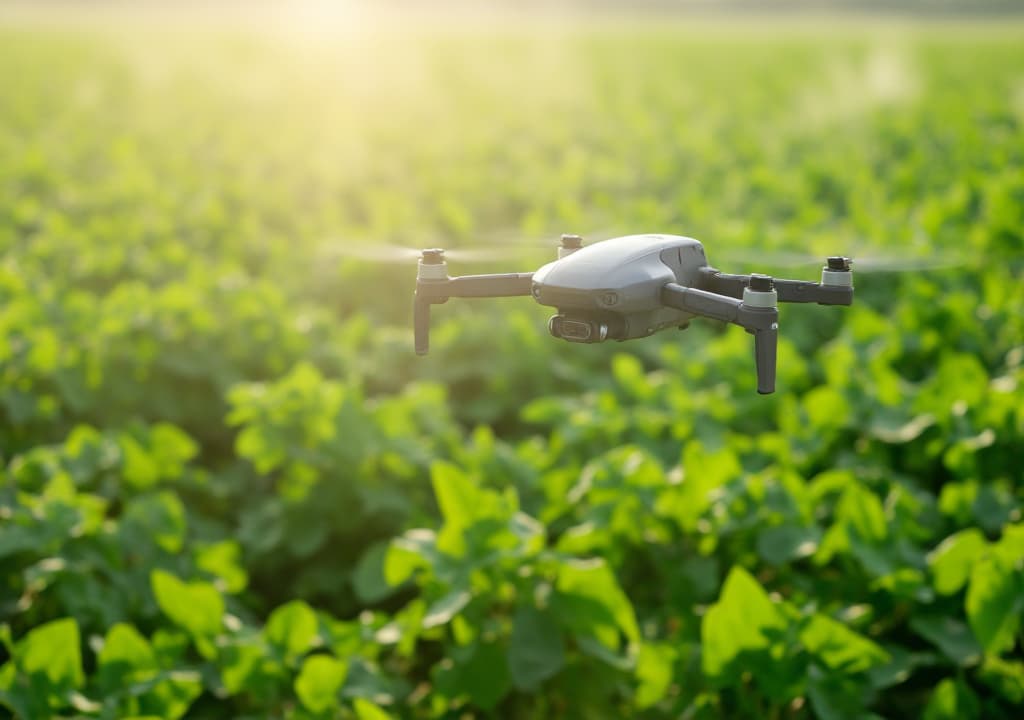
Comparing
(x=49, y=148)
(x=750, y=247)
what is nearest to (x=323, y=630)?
(x=750, y=247)

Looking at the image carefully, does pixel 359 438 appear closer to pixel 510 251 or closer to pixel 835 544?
pixel 835 544

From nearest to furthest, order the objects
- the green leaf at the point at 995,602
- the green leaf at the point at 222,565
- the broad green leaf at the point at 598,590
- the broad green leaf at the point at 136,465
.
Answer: the green leaf at the point at 995,602 < the broad green leaf at the point at 598,590 < the green leaf at the point at 222,565 < the broad green leaf at the point at 136,465

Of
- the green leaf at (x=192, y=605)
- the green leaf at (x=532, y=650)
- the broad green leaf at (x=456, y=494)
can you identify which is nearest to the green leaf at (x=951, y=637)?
the green leaf at (x=532, y=650)

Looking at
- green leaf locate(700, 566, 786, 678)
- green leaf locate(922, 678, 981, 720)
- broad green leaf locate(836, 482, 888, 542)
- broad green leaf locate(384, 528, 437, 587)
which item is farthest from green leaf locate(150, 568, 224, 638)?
green leaf locate(922, 678, 981, 720)

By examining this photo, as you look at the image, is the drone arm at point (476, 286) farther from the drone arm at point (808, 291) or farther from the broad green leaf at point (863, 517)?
the broad green leaf at point (863, 517)

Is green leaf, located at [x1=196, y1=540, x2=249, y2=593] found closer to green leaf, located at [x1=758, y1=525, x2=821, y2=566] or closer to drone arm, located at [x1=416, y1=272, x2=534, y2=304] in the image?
green leaf, located at [x1=758, y1=525, x2=821, y2=566]

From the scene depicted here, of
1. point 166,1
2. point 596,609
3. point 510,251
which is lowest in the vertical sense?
point 596,609

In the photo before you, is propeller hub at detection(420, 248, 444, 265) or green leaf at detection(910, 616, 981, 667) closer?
propeller hub at detection(420, 248, 444, 265)

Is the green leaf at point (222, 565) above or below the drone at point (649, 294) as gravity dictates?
below
